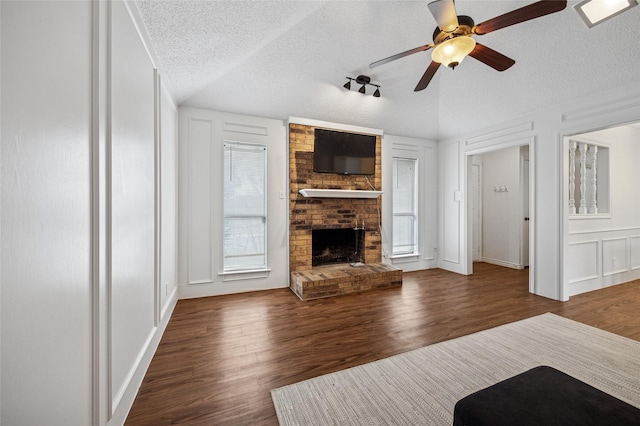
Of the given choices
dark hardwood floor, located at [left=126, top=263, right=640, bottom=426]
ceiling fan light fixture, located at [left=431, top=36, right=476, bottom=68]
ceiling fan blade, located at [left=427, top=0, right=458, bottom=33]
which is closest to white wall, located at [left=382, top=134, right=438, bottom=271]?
dark hardwood floor, located at [left=126, top=263, right=640, bottom=426]

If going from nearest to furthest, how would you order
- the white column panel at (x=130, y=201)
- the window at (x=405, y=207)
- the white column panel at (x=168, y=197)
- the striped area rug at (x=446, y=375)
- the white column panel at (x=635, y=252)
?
the white column panel at (x=130, y=201)
the striped area rug at (x=446, y=375)
the white column panel at (x=168, y=197)
the white column panel at (x=635, y=252)
the window at (x=405, y=207)

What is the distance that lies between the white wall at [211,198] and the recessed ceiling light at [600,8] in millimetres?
3447

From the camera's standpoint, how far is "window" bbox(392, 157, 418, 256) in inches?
199

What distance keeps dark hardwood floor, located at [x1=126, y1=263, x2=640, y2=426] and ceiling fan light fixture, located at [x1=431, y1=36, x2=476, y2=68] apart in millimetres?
2437

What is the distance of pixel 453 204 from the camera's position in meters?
5.01

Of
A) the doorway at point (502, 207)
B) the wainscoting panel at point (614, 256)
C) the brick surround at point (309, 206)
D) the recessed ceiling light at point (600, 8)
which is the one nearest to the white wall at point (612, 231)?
the wainscoting panel at point (614, 256)

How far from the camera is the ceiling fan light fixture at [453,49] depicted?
191 cm

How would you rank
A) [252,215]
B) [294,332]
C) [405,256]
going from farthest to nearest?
[405,256] < [252,215] < [294,332]

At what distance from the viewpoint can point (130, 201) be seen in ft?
5.42

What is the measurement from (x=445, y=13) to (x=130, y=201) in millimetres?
2421

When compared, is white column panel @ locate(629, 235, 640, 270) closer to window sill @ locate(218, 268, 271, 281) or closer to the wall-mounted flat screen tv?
the wall-mounted flat screen tv

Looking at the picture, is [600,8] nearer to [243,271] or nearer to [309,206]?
[309,206]

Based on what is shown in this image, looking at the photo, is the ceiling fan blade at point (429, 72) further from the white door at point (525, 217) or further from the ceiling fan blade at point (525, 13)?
the white door at point (525, 217)

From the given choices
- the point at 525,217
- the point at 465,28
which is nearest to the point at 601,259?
the point at 525,217
